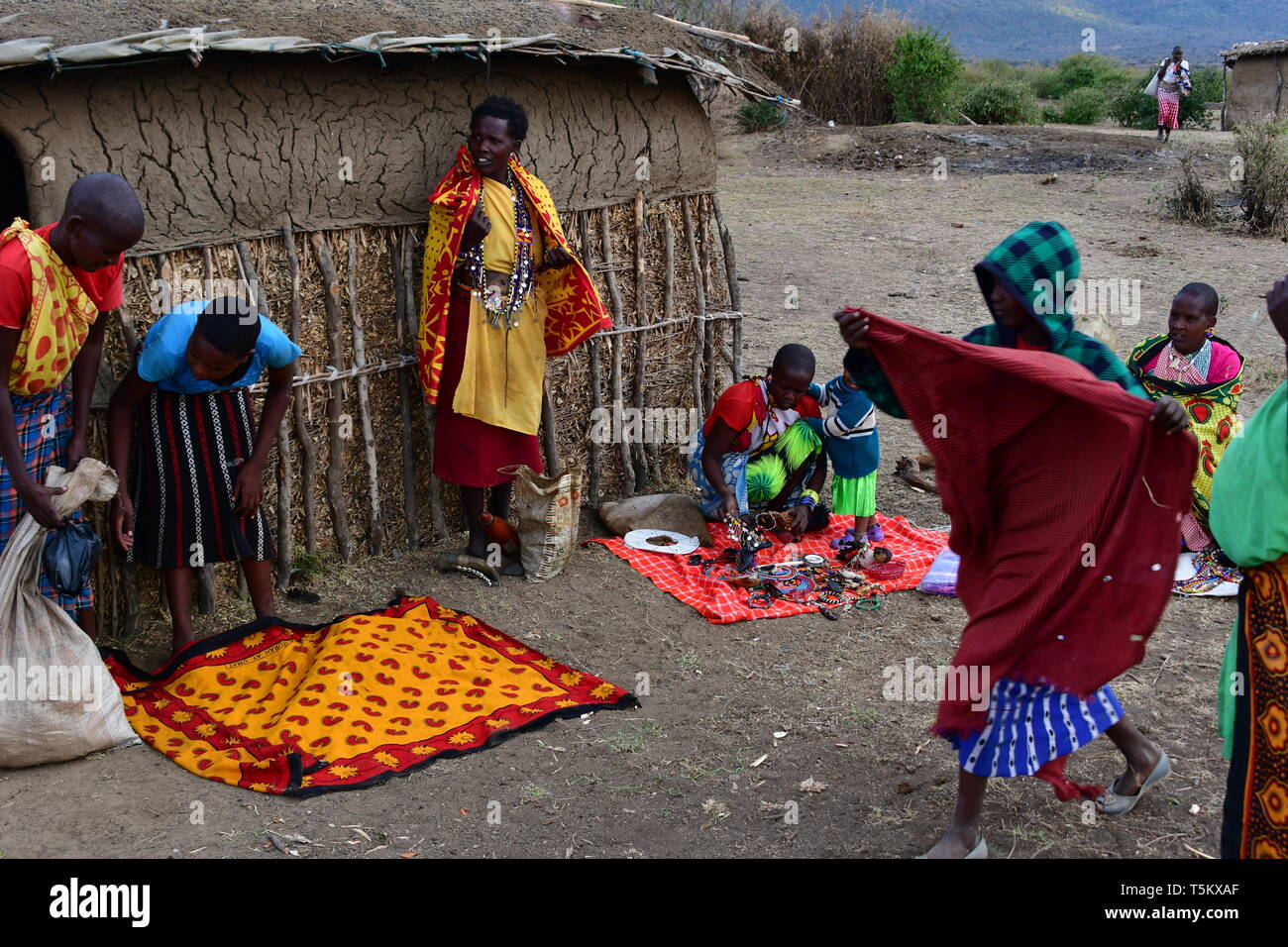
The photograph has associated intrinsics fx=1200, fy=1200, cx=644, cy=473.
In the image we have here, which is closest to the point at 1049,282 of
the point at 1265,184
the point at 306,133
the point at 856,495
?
the point at 856,495

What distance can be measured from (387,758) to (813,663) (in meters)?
1.82

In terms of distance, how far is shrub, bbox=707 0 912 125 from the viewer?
771 inches

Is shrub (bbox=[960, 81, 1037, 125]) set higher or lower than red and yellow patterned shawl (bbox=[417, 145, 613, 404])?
higher

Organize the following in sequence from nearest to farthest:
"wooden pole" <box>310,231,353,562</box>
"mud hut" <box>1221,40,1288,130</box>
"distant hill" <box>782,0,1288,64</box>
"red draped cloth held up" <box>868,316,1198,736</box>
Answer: "red draped cloth held up" <box>868,316,1198,736</box>, "wooden pole" <box>310,231,353,562</box>, "mud hut" <box>1221,40,1288,130</box>, "distant hill" <box>782,0,1288,64</box>

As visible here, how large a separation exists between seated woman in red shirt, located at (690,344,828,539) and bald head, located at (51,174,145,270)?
2.92 meters

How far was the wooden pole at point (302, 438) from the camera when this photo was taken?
518 centimetres

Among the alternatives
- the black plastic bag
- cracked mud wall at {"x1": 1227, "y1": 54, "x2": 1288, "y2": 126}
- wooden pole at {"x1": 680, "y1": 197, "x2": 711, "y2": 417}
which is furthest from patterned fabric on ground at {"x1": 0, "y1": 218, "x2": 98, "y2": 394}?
cracked mud wall at {"x1": 1227, "y1": 54, "x2": 1288, "y2": 126}

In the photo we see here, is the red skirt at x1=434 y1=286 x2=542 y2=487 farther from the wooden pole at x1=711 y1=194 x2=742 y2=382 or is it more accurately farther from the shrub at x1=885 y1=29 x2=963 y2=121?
the shrub at x1=885 y1=29 x2=963 y2=121

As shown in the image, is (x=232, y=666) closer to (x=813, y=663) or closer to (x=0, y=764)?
(x=0, y=764)

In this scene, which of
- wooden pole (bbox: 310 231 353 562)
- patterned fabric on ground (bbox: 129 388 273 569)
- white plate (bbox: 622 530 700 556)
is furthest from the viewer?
white plate (bbox: 622 530 700 556)

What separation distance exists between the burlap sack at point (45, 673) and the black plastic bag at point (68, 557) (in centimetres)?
4

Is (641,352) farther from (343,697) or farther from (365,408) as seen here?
(343,697)

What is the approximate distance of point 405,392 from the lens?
5.71m
